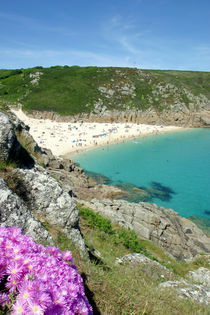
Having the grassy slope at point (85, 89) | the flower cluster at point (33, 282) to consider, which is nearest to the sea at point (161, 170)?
the flower cluster at point (33, 282)

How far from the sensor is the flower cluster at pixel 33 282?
1677 mm

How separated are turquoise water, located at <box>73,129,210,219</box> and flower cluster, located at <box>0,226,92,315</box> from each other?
24891mm

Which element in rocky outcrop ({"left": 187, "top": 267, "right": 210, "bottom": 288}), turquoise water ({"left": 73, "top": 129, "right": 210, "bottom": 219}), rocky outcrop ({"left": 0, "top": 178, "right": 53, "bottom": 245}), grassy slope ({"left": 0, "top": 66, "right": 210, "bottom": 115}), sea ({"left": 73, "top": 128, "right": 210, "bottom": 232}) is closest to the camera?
rocky outcrop ({"left": 0, "top": 178, "right": 53, "bottom": 245})

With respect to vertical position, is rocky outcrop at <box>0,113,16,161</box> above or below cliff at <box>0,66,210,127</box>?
→ below

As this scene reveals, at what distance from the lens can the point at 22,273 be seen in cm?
200

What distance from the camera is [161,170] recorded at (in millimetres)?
40438

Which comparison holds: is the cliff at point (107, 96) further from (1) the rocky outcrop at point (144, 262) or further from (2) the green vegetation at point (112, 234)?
(1) the rocky outcrop at point (144, 262)

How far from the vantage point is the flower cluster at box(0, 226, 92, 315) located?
168 centimetres

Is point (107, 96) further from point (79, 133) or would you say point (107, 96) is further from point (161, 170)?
point (161, 170)

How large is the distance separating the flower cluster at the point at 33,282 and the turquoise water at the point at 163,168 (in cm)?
A: 2489

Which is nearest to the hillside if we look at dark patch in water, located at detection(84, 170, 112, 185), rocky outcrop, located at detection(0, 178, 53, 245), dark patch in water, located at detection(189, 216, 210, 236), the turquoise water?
rocky outcrop, located at detection(0, 178, 53, 245)

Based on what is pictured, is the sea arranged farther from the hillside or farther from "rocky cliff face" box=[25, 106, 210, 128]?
"rocky cliff face" box=[25, 106, 210, 128]

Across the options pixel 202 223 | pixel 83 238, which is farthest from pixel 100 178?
pixel 83 238

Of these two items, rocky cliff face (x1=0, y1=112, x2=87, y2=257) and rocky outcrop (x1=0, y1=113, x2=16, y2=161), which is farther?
rocky cliff face (x1=0, y1=112, x2=87, y2=257)
